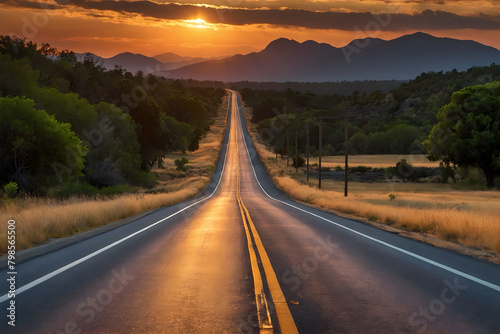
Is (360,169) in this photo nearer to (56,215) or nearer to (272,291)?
(56,215)

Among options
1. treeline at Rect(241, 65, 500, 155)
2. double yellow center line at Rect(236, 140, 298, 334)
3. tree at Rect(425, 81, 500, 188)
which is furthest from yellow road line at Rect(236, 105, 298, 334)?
treeline at Rect(241, 65, 500, 155)

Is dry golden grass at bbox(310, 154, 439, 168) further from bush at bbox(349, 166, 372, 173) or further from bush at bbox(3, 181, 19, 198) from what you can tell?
bush at bbox(3, 181, 19, 198)

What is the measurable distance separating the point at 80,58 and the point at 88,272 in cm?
9509

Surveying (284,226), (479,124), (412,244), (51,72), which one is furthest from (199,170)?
(412,244)

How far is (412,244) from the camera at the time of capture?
1399 cm

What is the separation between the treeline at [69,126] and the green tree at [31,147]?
0.06 meters

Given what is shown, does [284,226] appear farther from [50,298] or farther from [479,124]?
[479,124]

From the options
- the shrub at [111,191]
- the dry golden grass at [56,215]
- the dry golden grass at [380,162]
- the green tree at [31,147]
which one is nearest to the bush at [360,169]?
the dry golden grass at [380,162]

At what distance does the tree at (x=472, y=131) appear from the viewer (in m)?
60.3

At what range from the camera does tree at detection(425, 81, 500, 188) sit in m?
60.3

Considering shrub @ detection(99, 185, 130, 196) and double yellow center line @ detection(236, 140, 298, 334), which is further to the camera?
shrub @ detection(99, 185, 130, 196)

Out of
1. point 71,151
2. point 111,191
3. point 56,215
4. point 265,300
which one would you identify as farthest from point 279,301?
point 111,191

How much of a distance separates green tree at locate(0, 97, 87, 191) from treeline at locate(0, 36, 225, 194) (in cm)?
6

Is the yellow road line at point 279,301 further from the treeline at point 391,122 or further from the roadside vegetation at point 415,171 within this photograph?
the treeline at point 391,122
